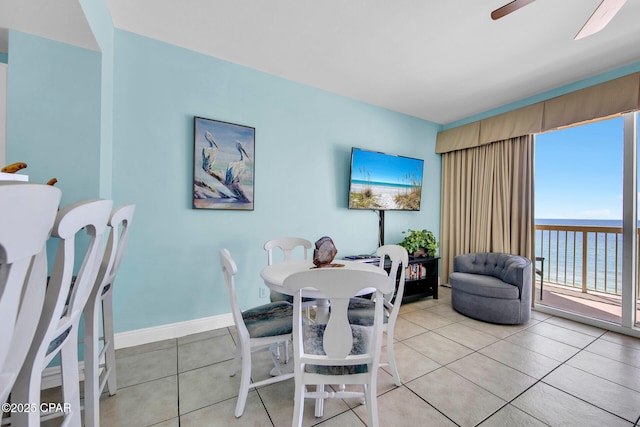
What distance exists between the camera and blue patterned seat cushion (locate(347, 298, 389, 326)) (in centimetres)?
174

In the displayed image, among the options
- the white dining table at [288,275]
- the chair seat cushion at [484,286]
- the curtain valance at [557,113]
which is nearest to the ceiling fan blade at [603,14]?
the curtain valance at [557,113]

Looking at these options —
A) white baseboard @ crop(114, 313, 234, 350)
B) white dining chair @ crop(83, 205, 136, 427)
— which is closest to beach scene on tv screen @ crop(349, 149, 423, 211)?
white baseboard @ crop(114, 313, 234, 350)

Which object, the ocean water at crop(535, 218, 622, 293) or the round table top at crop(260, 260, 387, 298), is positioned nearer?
the round table top at crop(260, 260, 387, 298)

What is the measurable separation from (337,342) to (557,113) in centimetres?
367

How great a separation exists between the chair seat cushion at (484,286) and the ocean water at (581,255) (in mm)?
1194

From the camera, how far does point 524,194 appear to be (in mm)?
3355

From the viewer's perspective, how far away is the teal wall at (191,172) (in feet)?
7.36

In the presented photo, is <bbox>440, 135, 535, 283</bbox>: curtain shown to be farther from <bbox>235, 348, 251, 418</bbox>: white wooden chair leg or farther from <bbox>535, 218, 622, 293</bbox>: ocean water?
<bbox>235, 348, 251, 418</bbox>: white wooden chair leg

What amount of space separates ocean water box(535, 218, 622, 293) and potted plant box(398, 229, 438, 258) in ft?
4.51

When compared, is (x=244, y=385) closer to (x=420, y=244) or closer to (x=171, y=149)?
(x=171, y=149)

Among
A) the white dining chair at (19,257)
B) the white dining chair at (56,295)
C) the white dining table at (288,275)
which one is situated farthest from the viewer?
the white dining table at (288,275)

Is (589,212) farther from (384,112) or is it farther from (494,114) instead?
(384,112)

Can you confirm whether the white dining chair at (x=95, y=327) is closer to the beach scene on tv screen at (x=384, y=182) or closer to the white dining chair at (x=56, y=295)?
the white dining chair at (x=56, y=295)

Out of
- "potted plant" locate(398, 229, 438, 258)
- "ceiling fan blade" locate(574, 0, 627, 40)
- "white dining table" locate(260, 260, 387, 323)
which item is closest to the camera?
"ceiling fan blade" locate(574, 0, 627, 40)
